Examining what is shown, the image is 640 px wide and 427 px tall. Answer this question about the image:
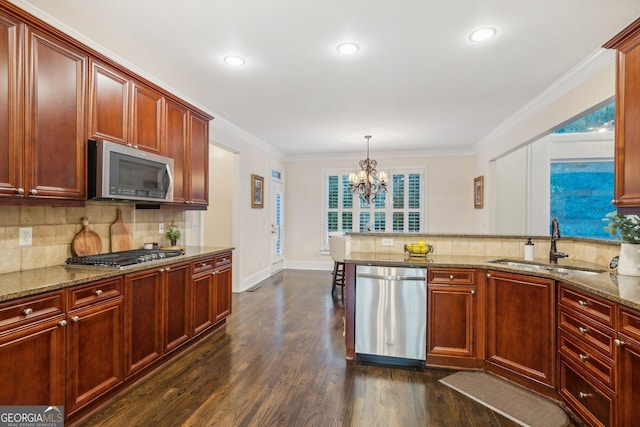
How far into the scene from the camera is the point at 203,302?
124 inches

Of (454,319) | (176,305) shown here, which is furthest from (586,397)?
(176,305)

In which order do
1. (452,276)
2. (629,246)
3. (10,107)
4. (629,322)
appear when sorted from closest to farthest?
(629,322)
(10,107)
(629,246)
(452,276)

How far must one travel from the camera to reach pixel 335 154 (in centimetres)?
722

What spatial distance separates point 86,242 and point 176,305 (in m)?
0.87

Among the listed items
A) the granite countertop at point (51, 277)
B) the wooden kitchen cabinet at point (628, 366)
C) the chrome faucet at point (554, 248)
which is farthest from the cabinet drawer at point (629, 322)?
the granite countertop at point (51, 277)

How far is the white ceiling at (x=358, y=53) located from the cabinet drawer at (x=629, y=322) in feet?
6.18

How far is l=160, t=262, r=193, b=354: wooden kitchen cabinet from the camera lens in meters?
2.64

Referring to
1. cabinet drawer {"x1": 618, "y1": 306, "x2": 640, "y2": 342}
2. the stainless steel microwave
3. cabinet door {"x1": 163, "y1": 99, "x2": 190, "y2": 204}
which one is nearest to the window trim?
cabinet door {"x1": 163, "y1": 99, "x2": 190, "y2": 204}

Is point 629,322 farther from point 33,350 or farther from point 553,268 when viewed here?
point 33,350

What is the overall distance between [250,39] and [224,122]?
7.70 ft

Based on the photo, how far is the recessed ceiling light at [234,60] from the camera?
9.15ft

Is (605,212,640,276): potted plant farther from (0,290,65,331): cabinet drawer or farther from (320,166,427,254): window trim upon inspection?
(320,166,427,254): window trim

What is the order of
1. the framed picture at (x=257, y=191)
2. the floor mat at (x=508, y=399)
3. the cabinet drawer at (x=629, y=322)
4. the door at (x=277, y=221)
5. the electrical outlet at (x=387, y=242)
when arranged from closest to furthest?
the cabinet drawer at (x=629, y=322) < the floor mat at (x=508, y=399) < the electrical outlet at (x=387, y=242) < the framed picture at (x=257, y=191) < the door at (x=277, y=221)

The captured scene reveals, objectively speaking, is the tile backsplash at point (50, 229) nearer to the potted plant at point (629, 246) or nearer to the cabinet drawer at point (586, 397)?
the cabinet drawer at point (586, 397)
